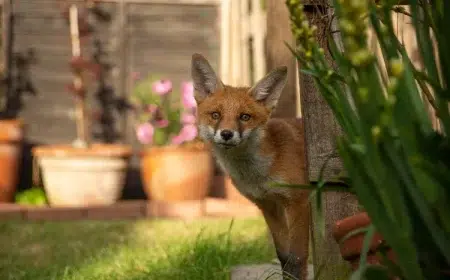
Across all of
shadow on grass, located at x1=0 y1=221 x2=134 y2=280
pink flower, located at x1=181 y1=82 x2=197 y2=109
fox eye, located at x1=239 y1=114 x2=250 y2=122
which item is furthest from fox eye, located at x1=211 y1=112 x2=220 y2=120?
pink flower, located at x1=181 y1=82 x2=197 y2=109

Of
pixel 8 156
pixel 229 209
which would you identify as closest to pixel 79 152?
pixel 8 156

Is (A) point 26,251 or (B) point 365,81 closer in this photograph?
(B) point 365,81

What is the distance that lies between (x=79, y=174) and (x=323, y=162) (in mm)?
5362

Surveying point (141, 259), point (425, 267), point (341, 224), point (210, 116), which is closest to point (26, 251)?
point (141, 259)

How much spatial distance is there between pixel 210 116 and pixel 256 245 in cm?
126

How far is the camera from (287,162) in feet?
13.0

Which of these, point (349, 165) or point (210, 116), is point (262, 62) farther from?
point (349, 165)

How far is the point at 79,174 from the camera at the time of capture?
8.02 m

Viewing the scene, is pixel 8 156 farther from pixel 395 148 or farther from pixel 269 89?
pixel 395 148

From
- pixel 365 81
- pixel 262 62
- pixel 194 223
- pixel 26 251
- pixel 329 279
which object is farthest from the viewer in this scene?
pixel 262 62

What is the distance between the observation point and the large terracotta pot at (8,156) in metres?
8.03

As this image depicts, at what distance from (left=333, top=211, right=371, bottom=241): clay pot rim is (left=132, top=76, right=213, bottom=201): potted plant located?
5.84m

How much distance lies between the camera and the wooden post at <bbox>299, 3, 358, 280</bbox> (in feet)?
9.75

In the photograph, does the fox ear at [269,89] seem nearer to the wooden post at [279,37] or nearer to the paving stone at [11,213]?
the wooden post at [279,37]
